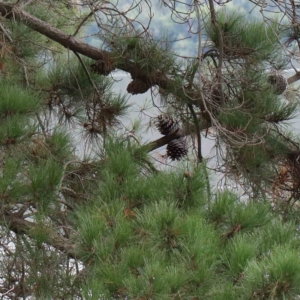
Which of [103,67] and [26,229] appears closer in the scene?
[26,229]

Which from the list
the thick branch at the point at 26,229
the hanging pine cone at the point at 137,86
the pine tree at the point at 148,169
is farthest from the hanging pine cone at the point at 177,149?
the thick branch at the point at 26,229

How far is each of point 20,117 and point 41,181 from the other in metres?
0.11

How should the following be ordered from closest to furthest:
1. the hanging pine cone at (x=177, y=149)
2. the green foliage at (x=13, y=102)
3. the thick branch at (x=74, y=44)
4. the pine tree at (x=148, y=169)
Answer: the pine tree at (x=148, y=169), the green foliage at (x=13, y=102), the thick branch at (x=74, y=44), the hanging pine cone at (x=177, y=149)

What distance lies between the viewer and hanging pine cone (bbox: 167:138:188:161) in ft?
5.13

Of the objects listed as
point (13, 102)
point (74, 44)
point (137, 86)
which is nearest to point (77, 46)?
point (74, 44)

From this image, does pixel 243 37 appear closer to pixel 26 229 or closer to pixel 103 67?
pixel 103 67

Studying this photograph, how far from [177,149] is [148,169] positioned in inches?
11.0

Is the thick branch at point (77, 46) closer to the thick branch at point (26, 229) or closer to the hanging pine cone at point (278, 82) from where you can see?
the hanging pine cone at point (278, 82)

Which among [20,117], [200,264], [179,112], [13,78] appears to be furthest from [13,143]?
[179,112]

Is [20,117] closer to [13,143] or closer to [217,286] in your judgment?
[13,143]

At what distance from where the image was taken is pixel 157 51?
1420 mm

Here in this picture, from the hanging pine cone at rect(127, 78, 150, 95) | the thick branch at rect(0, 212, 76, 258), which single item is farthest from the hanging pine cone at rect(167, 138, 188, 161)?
the thick branch at rect(0, 212, 76, 258)

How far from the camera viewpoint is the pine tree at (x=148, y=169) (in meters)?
0.88

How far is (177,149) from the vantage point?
1568 millimetres
